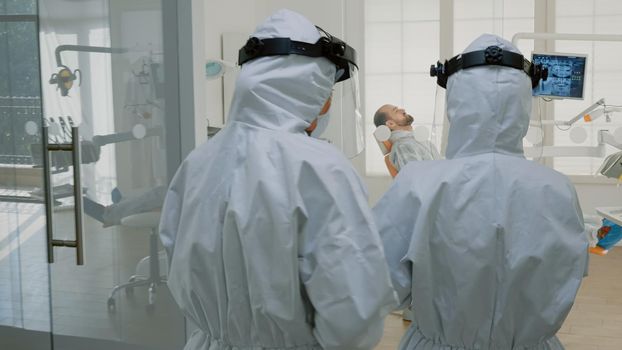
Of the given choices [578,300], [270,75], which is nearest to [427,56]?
[578,300]

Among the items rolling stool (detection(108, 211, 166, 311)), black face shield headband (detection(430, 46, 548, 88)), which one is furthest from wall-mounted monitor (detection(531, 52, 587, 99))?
rolling stool (detection(108, 211, 166, 311))

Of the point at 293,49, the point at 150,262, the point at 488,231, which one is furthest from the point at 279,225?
the point at 150,262

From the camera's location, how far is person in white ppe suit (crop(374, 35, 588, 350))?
197cm

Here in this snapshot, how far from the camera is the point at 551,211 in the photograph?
1.98 m

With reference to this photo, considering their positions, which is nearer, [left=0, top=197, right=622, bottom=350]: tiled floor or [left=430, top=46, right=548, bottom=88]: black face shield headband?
[left=430, top=46, right=548, bottom=88]: black face shield headband

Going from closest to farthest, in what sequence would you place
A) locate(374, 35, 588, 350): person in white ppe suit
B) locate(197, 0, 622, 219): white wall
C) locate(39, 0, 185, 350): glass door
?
locate(374, 35, 588, 350): person in white ppe suit
locate(39, 0, 185, 350): glass door
locate(197, 0, 622, 219): white wall

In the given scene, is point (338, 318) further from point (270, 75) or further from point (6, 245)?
point (6, 245)

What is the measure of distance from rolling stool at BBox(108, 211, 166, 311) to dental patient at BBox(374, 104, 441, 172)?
1990 mm

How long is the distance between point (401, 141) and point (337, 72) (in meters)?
2.99

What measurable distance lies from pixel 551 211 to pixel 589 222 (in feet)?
9.79

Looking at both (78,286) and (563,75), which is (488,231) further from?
(563,75)

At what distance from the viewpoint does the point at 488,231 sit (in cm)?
197

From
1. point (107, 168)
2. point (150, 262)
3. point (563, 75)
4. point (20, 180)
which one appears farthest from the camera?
point (563, 75)

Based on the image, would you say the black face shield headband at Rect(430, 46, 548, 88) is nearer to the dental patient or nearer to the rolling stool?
the rolling stool
